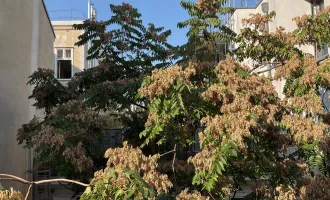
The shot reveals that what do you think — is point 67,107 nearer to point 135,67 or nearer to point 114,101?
point 114,101

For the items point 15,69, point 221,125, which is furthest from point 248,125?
point 15,69

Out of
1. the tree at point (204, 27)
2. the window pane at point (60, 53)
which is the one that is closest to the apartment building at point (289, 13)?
the tree at point (204, 27)

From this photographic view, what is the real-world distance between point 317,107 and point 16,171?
8.17 meters

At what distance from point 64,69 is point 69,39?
1.61m

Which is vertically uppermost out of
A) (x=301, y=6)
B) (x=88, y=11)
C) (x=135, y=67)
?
(x=88, y=11)

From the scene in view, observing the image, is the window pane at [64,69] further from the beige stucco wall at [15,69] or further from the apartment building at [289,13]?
the apartment building at [289,13]

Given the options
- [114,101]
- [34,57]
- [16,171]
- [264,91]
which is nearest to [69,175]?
[114,101]

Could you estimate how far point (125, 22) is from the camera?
385 inches

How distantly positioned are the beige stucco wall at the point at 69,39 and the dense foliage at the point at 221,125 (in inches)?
545

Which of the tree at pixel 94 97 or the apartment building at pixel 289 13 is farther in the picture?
the apartment building at pixel 289 13

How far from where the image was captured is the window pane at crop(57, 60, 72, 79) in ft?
69.3

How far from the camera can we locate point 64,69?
21.5 metres

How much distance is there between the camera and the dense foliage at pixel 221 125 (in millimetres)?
4766

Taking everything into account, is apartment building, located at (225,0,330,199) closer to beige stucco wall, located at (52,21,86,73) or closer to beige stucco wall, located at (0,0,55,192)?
beige stucco wall, located at (0,0,55,192)
